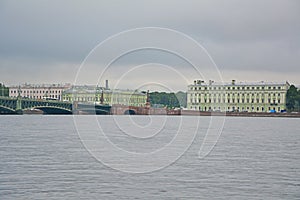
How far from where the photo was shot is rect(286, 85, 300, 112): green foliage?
93.6 meters

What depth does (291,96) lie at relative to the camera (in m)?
94.0

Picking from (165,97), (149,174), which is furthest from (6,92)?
(149,174)

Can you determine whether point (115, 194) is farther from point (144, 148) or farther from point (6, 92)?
point (6, 92)

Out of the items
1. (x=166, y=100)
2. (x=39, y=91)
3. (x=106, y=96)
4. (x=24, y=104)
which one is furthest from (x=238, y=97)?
(x=24, y=104)

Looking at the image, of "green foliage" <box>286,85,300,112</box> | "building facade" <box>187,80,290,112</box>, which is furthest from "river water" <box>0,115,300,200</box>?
"building facade" <box>187,80,290,112</box>

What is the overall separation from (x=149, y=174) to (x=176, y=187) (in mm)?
1949

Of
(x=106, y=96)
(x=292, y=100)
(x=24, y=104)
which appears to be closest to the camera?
(x=24, y=104)

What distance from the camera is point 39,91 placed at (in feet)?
401

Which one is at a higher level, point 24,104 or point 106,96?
point 106,96

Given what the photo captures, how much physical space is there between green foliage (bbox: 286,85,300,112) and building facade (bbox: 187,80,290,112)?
6042 mm

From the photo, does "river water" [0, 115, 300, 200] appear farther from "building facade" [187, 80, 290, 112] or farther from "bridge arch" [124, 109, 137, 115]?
"building facade" [187, 80, 290, 112]

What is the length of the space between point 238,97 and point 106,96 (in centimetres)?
2371

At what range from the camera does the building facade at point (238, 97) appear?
103 meters

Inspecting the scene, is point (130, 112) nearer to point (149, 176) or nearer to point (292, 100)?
point (292, 100)
